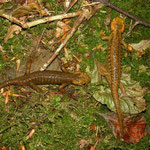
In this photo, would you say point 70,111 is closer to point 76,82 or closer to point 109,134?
point 76,82

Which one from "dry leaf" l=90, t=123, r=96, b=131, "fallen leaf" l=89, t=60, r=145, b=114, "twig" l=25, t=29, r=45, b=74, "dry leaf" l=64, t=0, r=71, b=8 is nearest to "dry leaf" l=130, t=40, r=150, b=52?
"fallen leaf" l=89, t=60, r=145, b=114

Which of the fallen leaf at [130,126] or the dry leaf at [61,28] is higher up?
the dry leaf at [61,28]

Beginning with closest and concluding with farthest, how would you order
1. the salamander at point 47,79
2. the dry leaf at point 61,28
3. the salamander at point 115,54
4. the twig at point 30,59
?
the salamander at point 115,54 < the salamander at point 47,79 < the twig at point 30,59 < the dry leaf at point 61,28

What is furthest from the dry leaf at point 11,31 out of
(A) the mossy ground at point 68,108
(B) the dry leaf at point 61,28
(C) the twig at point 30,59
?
(B) the dry leaf at point 61,28

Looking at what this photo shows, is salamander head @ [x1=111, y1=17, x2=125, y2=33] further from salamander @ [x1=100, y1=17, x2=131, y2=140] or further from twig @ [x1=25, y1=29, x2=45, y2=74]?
twig @ [x1=25, y1=29, x2=45, y2=74]

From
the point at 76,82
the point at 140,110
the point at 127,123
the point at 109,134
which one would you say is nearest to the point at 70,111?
the point at 76,82

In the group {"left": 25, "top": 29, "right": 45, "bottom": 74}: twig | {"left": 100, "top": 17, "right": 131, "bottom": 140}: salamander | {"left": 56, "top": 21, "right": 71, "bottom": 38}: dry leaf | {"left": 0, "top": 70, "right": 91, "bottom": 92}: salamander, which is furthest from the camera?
{"left": 56, "top": 21, "right": 71, "bottom": 38}: dry leaf

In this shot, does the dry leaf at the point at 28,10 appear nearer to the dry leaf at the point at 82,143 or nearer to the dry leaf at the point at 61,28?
the dry leaf at the point at 61,28

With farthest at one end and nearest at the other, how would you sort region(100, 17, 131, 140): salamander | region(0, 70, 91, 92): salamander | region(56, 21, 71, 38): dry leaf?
region(56, 21, 71, 38): dry leaf → region(0, 70, 91, 92): salamander → region(100, 17, 131, 140): salamander
